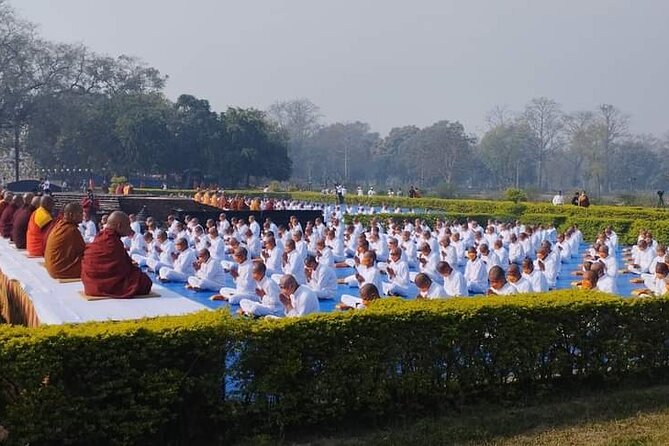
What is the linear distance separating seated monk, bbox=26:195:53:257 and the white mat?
184 cm

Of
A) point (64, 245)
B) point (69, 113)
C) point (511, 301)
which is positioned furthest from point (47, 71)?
point (511, 301)

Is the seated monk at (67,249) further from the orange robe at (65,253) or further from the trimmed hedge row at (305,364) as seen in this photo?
the trimmed hedge row at (305,364)

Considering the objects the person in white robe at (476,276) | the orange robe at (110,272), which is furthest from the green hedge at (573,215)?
the orange robe at (110,272)

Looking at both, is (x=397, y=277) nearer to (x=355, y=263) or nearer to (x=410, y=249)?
(x=355, y=263)

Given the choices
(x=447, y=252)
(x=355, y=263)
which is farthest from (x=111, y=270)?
(x=447, y=252)

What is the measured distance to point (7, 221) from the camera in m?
13.2

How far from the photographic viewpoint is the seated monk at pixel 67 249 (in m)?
8.35

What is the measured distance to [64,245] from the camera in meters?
8.39

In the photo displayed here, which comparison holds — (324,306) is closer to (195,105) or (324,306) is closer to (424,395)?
(424,395)

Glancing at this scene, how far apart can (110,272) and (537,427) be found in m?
4.45

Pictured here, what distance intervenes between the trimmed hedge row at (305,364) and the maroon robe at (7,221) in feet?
30.2

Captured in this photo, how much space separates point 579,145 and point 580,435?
226 feet

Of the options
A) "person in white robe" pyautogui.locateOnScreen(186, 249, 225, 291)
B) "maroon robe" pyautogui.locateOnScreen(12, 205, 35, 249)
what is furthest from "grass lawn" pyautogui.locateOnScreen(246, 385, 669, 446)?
"maroon robe" pyautogui.locateOnScreen(12, 205, 35, 249)

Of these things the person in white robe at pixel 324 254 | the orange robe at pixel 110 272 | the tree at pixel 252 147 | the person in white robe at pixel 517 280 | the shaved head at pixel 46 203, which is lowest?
the person in white robe at pixel 324 254
